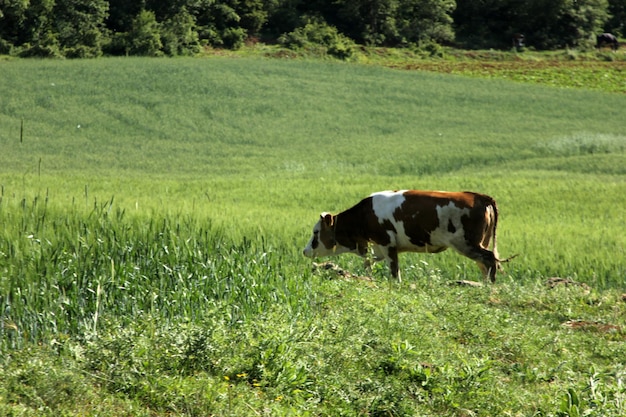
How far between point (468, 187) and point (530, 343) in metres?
14.3

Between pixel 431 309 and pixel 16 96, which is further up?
pixel 431 309

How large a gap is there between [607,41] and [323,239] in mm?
68381

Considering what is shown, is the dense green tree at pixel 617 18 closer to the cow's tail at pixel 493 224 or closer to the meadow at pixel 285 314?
the meadow at pixel 285 314

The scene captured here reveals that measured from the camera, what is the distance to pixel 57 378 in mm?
5949

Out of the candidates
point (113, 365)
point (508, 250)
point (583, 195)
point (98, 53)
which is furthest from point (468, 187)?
point (98, 53)

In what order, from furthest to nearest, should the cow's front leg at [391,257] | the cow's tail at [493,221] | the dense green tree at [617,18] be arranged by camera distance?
1. the dense green tree at [617,18]
2. the cow's front leg at [391,257]
3. the cow's tail at [493,221]

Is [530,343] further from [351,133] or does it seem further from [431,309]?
[351,133]

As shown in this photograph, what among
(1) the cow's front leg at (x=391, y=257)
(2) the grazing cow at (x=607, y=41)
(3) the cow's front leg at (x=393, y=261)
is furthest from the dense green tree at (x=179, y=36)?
(3) the cow's front leg at (x=393, y=261)

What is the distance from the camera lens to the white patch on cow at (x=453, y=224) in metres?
12.1

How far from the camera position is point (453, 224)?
39.6ft

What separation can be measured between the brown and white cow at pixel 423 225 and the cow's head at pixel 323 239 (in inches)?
0.6

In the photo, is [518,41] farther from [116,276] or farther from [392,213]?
[116,276]

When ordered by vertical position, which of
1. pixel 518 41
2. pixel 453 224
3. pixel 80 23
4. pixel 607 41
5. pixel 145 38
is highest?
pixel 607 41

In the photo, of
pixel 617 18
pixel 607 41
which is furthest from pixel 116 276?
pixel 617 18
